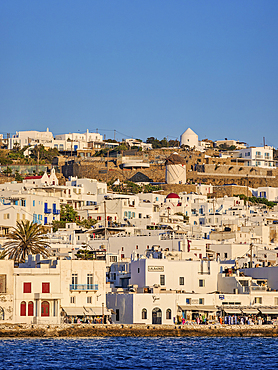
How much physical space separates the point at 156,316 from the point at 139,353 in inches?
269

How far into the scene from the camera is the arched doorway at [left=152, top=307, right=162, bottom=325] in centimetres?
4641

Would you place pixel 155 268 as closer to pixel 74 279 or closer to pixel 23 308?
pixel 74 279

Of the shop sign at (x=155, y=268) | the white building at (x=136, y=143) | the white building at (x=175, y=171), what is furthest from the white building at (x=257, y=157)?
the shop sign at (x=155, y=268)

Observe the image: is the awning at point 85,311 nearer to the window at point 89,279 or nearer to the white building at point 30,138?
the window at point 89,279

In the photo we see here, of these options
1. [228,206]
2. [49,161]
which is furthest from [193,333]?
[49,161]

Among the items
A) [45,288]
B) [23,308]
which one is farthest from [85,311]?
[23,308]

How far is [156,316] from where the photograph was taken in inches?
1829

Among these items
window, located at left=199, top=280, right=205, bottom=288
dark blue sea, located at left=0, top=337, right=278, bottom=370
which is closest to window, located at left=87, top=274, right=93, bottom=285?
dark blue sea, located at left=0, top=337, right=278, bottom=370

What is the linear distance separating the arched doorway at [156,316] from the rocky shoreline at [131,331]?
2.00ft

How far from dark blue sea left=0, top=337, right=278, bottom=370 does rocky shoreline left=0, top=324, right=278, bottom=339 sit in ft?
2.63

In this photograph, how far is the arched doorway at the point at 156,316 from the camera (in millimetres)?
46406

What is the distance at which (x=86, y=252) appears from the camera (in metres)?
56.0

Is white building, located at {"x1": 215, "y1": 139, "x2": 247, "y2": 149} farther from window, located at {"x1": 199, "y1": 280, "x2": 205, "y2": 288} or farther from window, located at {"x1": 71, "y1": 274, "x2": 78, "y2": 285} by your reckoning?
window, located at {"x1": 71, "y1": 274, "x2": 78, "y2": 285}

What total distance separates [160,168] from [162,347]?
75.8 metres
